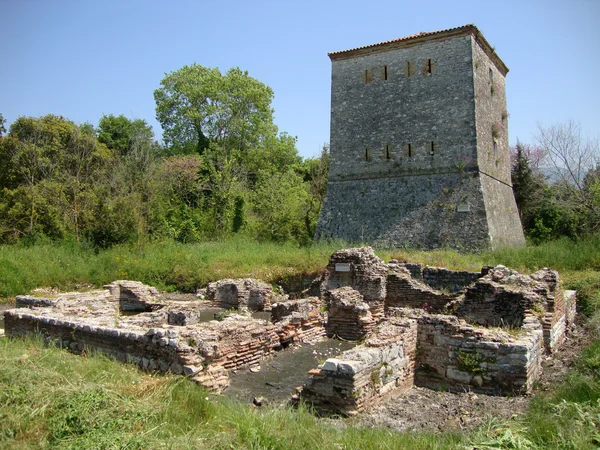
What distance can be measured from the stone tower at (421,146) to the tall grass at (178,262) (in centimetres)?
168

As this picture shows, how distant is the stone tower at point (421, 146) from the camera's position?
20.8 metres

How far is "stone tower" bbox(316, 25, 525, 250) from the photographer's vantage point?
20769mm

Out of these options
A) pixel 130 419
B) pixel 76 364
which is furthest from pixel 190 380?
pixel 130 419

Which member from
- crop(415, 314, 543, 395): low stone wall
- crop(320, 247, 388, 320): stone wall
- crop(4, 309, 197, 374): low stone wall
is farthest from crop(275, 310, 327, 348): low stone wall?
crop(415, 314, 543, 395): low stone wall

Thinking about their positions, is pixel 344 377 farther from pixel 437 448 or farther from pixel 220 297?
pixel 220 297

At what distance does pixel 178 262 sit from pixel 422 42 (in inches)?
598

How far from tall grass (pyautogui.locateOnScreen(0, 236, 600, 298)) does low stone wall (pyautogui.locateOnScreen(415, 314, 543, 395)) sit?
30.6 ft

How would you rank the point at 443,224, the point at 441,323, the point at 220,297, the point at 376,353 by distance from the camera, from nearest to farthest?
1. the point at 376,353
2. the point at 441,323
3. the point at 220,297
4. the point at 443,224

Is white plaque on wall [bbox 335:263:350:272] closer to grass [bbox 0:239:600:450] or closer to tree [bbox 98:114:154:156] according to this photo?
grass [bbox 0:239:600:450]

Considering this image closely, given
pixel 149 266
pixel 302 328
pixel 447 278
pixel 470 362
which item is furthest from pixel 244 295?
pixel 470 362

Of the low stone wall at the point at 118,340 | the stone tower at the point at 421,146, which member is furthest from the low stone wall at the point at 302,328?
the stone tower at the point at 421,146

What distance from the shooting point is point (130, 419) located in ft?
15.2

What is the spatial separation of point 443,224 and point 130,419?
18.1 metres

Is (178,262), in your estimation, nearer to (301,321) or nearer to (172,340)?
(301,321)
